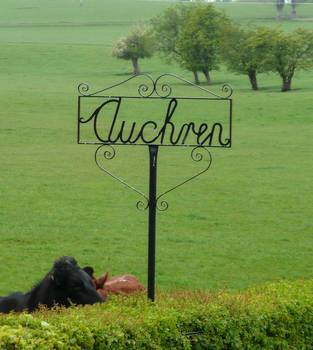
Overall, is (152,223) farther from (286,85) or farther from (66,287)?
(286,85)

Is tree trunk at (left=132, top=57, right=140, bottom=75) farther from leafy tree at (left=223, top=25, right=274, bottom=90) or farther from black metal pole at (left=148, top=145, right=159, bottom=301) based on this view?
black metal pole at (left=148, top=145, right=159, bottom=301)

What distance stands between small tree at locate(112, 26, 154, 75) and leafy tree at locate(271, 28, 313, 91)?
31.6 ft

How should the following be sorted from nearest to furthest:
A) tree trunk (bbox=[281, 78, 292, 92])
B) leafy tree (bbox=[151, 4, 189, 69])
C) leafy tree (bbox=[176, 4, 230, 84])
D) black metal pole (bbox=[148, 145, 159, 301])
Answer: black metal pole (bbox=[148, 145, 159, 301]) < tree trunk (bbox=[281, 78, 292, 92]) < leafy tree (bbox=[176, 4, 230, 84]) < leafy tree (bbox=[151, 4, 189, 69])

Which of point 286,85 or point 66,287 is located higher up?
point 286,85

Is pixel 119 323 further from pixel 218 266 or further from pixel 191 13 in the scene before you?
pixel 191 13

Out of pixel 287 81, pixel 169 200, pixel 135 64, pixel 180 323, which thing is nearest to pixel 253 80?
pixel 287 81

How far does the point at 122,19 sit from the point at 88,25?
6940 mm

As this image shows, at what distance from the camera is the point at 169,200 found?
59.4ft

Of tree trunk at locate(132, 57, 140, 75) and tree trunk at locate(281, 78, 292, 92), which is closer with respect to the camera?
tree trunk at locate(281, 78, 292, 92)

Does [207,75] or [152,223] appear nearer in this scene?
[152,223]

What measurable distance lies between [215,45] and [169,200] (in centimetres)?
2650

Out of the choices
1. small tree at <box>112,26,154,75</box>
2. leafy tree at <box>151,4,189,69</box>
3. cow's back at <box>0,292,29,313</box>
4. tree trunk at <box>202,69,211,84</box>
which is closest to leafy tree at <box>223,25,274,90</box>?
tree trunk at <box>202,69,211,84</box>

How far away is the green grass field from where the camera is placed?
13.5 metres

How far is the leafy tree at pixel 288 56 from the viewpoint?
4000 cm
